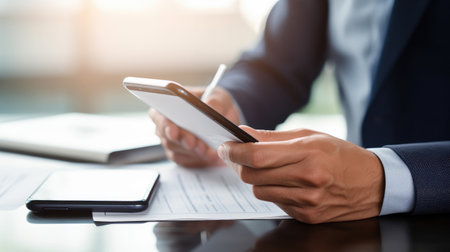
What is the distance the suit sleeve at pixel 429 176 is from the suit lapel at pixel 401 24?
14.1 inches

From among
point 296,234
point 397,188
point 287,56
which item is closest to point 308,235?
point 296,234

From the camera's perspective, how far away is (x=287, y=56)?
1299 mm

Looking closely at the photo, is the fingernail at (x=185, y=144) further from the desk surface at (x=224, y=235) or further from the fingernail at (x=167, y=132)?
the desk surface at (x=224, y=235)

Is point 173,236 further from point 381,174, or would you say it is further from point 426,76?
point 426,76

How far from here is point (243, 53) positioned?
1312 millimetres

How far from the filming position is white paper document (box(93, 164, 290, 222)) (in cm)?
63

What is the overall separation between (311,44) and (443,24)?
1.25 ft

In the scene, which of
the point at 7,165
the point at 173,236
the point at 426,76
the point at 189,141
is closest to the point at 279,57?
the point at 426,76

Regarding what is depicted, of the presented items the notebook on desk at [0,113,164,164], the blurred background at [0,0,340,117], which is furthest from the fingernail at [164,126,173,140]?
the blurred background at [0,0,340,117]

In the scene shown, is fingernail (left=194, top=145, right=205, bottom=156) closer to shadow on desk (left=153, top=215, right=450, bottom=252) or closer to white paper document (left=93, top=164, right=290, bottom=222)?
white paper document (left=93, top=164, right=290, bottom=222)

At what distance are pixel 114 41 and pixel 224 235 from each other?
601cm

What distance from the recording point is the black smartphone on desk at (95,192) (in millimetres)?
631

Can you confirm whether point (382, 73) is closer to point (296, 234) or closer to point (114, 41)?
point (296, 234)

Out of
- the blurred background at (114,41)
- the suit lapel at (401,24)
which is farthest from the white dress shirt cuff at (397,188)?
the blurred background at (114,41)
